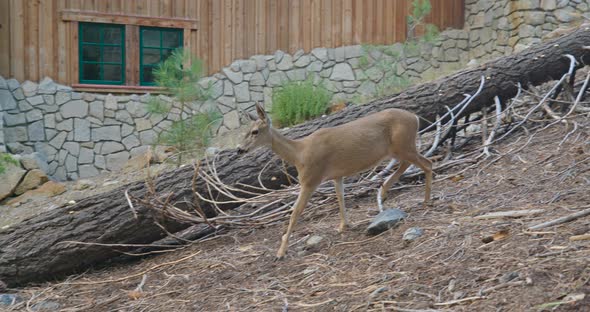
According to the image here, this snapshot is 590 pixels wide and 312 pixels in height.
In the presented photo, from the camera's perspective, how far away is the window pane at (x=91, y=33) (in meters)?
14.9

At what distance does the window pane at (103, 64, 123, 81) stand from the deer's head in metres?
10.2

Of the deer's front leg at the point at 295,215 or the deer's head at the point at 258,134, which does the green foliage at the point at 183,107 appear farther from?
the deer's front leg at the point at 295,215

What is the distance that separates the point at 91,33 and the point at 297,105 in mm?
4562

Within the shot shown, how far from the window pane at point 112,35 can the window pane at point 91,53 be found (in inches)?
10.0

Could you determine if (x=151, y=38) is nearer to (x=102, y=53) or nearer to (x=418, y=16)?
(x=102, y=53)

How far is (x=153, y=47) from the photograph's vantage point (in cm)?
1537

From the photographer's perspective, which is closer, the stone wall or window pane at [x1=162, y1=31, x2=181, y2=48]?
the stone wall

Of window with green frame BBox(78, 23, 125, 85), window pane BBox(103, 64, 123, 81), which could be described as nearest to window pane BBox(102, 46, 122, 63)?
window with green frame BBox(78, 23, 125, 85)

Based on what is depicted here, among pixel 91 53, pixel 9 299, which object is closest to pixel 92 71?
pixel 91 53

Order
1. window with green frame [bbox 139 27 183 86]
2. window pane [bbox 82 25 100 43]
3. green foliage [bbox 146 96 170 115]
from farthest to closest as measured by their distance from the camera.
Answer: window with green frame [bbox 139 27 183 86] → window pane [bbox 82 25 100 43] → green foliage [bbox 146 96 170 115]

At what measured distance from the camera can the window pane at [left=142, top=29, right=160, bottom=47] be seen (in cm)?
1531

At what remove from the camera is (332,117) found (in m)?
7.57

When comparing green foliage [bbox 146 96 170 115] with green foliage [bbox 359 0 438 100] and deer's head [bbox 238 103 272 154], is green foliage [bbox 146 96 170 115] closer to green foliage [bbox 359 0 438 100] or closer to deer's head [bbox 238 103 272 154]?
green foliage [bbox 359 0 438 100]

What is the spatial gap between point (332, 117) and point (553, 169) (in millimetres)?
2330
